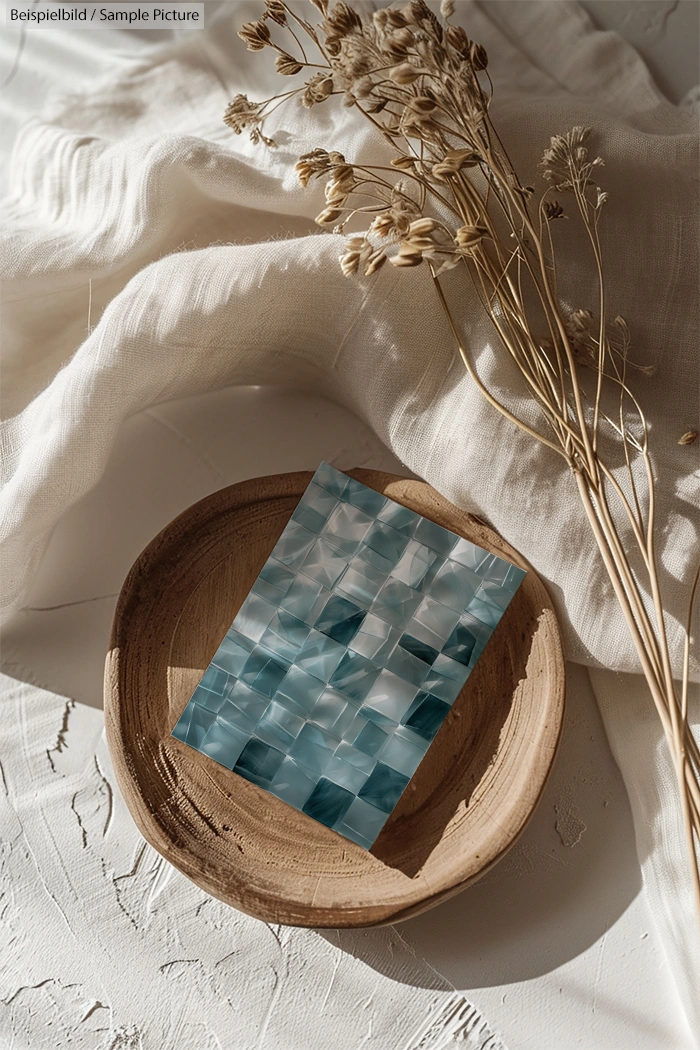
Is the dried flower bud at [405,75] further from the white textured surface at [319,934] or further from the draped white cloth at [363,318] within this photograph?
the white textured surface at [319,934]

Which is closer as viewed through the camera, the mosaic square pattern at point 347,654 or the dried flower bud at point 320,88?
the dried flower bud at point 320,88

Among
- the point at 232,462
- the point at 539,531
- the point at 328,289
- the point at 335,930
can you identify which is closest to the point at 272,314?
the point at 328,289

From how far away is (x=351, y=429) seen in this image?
79 centimetres

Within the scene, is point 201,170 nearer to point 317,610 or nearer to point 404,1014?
point 317,610

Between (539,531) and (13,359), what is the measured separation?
51 cm

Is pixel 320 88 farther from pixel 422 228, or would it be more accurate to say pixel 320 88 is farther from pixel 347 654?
pixel 347 654

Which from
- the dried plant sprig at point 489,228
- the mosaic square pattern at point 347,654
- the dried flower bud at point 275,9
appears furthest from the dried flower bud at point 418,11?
the mosaic square pattern at point 347,654

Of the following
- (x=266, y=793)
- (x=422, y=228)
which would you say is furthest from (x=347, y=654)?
(x=422, y=228)

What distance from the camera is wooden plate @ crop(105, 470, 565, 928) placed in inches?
25.9

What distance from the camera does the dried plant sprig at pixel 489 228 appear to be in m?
0.52

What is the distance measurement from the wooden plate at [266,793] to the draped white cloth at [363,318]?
2.5 inches

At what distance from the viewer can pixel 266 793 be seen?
694mm

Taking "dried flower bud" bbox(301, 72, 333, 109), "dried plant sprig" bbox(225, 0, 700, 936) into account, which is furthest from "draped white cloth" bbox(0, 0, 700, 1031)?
"dried flower bud" bbox(301, 72, 333, 109)

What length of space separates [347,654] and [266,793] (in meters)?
0.14
